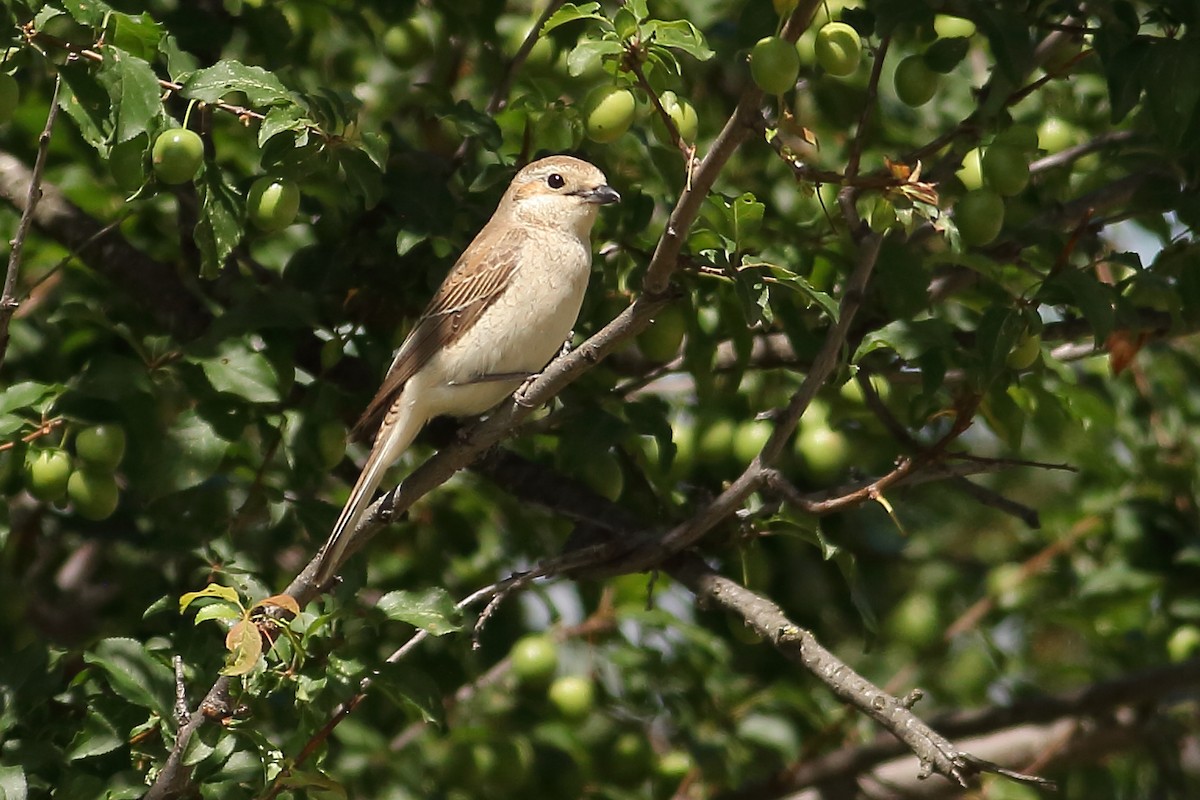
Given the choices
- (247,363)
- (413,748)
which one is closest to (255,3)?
(247,363)

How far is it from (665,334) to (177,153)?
1.57m

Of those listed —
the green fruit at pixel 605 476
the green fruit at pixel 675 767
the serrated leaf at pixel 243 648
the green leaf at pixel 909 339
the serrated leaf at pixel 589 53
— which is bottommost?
the green fruit at pixel 675 767

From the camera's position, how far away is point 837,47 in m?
3.62

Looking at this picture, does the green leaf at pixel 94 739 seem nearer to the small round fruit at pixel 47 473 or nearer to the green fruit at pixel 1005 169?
the small round fruit at pixel 47 473

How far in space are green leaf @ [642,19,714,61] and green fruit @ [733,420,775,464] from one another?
172cm

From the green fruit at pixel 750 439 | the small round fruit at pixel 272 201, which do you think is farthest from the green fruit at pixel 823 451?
the small round fruit at pixel 272 201

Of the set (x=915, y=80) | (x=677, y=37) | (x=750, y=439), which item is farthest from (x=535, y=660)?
(x=677, y=37)

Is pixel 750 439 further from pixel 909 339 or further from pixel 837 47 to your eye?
pixel 837 47

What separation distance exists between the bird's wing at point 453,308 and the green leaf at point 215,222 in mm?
764

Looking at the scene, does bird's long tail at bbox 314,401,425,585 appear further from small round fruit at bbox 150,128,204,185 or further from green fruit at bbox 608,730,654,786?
green fruit at bbox 608,730,654,786

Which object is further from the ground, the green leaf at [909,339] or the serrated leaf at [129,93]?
the serrated leaf at [129,93]

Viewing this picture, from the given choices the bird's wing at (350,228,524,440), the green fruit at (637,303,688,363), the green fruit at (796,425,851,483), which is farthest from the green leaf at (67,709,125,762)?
the green fruit at (796,425,851,483)

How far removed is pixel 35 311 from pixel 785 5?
9.36 feet

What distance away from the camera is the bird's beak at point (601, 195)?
4316 mm
